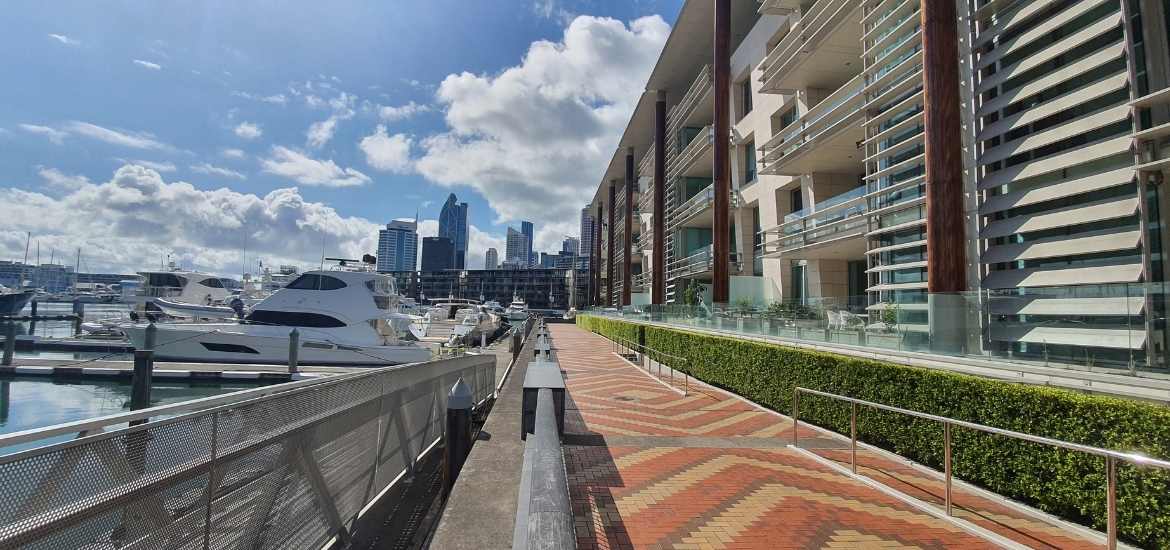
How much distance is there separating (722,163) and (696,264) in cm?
872

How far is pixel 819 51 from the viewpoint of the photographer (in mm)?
18078

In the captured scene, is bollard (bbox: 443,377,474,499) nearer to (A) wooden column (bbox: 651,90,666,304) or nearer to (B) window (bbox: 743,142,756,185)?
(B) window (bbox: 743,142,756,185)

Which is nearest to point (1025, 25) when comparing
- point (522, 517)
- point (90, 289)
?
point (522, 517)

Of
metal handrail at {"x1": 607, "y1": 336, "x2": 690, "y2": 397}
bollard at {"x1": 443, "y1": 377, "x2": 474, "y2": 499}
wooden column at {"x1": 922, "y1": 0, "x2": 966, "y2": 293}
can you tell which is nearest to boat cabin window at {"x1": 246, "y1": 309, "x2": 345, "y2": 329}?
metal handrail at {"x1": 607, "y1": 336, "x2": 690, "y2": 397}

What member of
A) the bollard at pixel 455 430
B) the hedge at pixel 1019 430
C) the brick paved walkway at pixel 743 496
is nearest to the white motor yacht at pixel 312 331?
the brick paved walkway at pixel 743 496

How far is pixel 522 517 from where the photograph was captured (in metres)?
1.94

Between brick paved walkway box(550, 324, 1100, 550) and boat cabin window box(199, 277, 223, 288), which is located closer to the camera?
brick paved walkway box(550, 324, 1100, 550)

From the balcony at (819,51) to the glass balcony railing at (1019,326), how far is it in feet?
35.3

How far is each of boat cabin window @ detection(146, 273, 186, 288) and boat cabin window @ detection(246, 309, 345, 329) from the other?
24667 millimetres

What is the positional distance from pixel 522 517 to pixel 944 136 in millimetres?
12885

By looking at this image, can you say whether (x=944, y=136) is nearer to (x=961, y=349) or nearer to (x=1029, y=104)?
(x=1029, y=104)

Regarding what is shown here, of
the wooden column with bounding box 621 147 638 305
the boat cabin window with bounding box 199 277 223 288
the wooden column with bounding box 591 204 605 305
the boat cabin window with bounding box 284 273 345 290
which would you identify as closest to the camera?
the boat cabin window with bounding box 284 273 345 290

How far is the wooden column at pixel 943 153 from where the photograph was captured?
431 inches

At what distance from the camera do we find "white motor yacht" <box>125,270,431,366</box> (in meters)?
20.0
